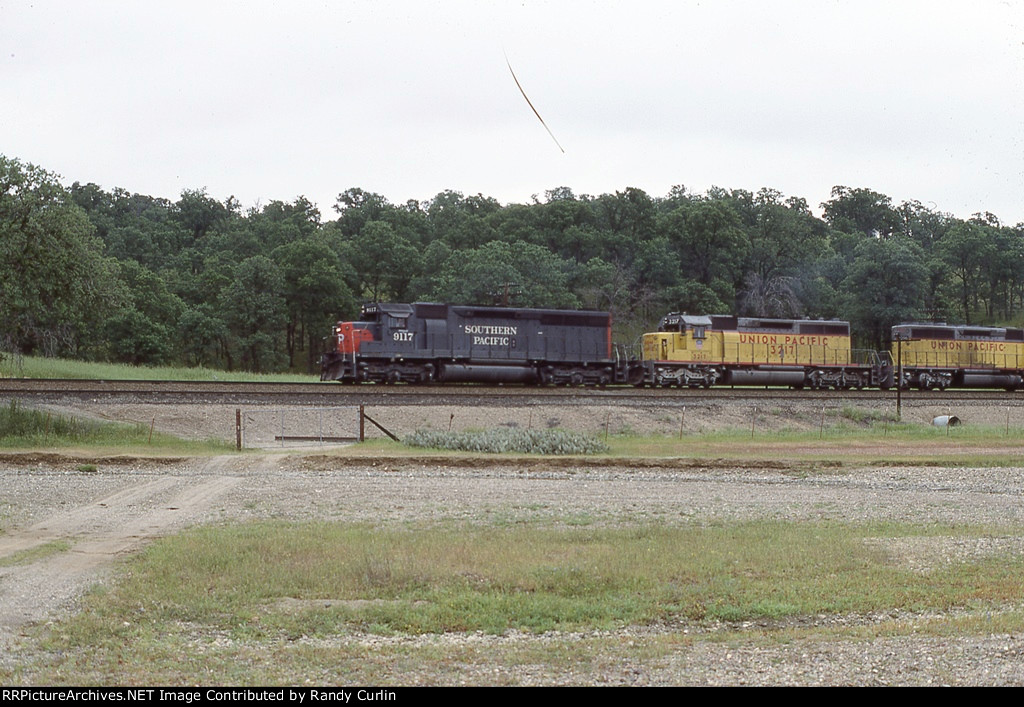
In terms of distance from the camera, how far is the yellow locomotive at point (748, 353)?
45.5 m

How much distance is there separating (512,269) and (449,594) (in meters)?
57.1

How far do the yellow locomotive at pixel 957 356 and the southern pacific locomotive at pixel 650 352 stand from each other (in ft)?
0.18

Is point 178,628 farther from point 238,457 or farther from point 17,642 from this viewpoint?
point 238,457

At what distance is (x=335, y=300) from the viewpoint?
71.9 meters

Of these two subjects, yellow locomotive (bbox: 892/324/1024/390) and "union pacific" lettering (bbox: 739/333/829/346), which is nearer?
"union pacific" lettering (bbox: 739/333/829/346)

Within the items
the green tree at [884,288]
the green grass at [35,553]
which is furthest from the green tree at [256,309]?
the green grass at [35,553]

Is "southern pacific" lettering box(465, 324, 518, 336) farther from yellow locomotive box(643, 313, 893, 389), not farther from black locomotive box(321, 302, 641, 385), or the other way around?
yellow locomotive box(643, 313, 893, 389)

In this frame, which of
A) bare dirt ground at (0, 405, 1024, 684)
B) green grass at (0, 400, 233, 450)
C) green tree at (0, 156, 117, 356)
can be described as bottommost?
bare dirt ground at (0, 405, 1024, 684)

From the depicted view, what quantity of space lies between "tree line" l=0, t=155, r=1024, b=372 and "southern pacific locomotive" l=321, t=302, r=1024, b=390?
48.9ft

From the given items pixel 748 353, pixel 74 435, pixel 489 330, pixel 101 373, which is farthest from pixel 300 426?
pixel 748 353

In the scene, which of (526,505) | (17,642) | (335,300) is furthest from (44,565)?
(335,300)

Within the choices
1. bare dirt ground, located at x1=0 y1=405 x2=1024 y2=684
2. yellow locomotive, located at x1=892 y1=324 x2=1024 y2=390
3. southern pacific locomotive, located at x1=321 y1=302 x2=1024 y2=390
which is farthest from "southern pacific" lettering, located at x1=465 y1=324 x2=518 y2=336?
yellow locomotive, located at x1=892 y1=324 x2=1024 y2=390

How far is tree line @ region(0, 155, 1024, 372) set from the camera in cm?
6944
